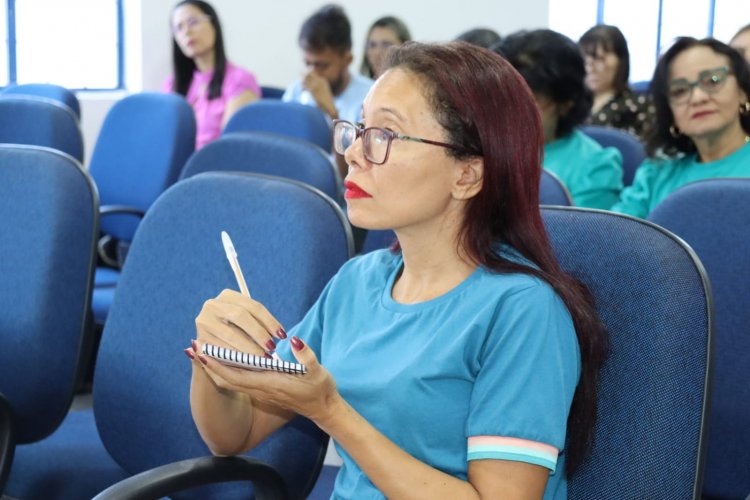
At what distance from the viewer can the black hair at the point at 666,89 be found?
2504mm

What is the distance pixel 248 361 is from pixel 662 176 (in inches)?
71.2

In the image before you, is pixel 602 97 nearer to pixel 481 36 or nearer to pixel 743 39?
pixel 481 36

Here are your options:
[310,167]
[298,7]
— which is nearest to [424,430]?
[310,167]

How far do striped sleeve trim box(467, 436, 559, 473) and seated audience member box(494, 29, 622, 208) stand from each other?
1.79 m

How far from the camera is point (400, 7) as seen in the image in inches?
280

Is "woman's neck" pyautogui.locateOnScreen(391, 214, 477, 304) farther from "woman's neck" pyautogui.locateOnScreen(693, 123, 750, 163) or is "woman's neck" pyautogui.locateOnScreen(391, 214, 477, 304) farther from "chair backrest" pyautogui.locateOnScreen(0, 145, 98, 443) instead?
"woman's neck" pyautogui.locateOnScreen(693, 123, 750, 163)

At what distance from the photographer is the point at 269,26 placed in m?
6.53

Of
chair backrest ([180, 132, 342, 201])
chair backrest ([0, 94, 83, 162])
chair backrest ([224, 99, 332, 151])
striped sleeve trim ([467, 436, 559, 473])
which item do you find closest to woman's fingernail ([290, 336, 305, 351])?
striped sleeve trim ([467, 436, 559, 473])

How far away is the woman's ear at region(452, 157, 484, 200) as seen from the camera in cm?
116

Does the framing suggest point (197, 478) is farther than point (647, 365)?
Yes

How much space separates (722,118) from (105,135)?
2.08 m

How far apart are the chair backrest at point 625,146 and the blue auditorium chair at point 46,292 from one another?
1.97m

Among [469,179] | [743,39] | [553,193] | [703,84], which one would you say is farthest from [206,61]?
[469,179]

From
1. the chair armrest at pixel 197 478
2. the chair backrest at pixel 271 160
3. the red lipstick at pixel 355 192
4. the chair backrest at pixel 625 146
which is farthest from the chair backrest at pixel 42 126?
the red lipstick at pixel 355 192
